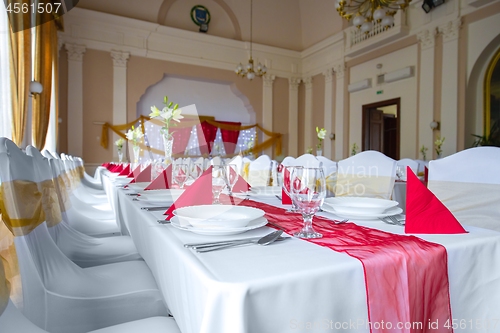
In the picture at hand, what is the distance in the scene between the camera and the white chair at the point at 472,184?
4.64ft

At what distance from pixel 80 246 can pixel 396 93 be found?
7.73 m

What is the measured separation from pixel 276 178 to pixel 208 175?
1.69 meters

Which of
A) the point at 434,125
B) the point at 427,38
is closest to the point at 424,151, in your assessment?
the point at 434,125

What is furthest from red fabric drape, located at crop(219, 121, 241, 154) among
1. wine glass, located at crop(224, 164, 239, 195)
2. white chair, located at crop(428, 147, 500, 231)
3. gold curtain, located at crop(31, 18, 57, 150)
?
wine glass, located at crop(224, 164, 239, 195)

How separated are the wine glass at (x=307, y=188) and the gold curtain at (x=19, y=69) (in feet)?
15.3

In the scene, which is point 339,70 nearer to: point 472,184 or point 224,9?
point 224,9

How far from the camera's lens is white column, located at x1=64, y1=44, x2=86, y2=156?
7.65m

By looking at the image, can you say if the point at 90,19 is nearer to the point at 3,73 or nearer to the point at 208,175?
the point at 3,73

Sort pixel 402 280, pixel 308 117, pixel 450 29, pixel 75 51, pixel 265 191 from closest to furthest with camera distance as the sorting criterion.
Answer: pixel 402 280
pixel 265 191
pixel 450 29
pixel 75 51
pixel 308 117

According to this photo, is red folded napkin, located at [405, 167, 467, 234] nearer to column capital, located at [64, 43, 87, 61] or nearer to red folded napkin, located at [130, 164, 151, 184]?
red folded napkin, located at [130, 164, 151, 184]

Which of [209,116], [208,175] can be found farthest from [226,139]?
[208,175]

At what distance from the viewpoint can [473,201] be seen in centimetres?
150

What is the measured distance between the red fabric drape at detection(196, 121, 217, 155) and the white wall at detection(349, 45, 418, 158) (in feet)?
13.4

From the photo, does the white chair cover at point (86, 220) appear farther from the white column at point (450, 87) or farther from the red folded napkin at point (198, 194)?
the white column at point (450, 87)
